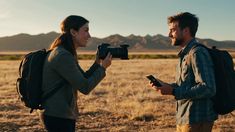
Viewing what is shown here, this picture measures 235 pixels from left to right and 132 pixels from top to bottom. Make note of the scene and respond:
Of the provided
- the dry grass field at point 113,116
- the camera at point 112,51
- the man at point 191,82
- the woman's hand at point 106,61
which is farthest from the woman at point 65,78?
the dry grass field at point 113,116

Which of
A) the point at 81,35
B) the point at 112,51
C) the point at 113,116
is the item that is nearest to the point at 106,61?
the point at 112,51

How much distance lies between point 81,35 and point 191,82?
1083 millimetres

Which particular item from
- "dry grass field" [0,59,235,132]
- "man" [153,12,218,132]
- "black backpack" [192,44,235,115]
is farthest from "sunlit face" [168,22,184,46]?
"dry grass field" [0,59,235,132]

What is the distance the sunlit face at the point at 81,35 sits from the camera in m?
4.14

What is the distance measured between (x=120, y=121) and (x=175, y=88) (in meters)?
7.51

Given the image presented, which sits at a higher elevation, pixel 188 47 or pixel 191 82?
pixel 188 47

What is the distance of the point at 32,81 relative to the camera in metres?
4.00

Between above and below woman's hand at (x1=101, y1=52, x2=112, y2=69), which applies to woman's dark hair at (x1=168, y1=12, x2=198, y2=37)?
above

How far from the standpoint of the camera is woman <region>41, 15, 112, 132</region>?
3.93 meters

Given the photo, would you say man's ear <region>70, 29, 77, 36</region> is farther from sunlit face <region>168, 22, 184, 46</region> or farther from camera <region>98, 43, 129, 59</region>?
sunlit face <region>168, 22, 184, 46</region>

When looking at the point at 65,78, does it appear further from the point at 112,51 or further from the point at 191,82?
the point at 191,82

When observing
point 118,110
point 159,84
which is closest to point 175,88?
point 159,84

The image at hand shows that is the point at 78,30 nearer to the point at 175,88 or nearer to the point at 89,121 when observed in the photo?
the point at 175,88

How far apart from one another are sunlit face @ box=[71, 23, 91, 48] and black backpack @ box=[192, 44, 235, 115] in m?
1.02
